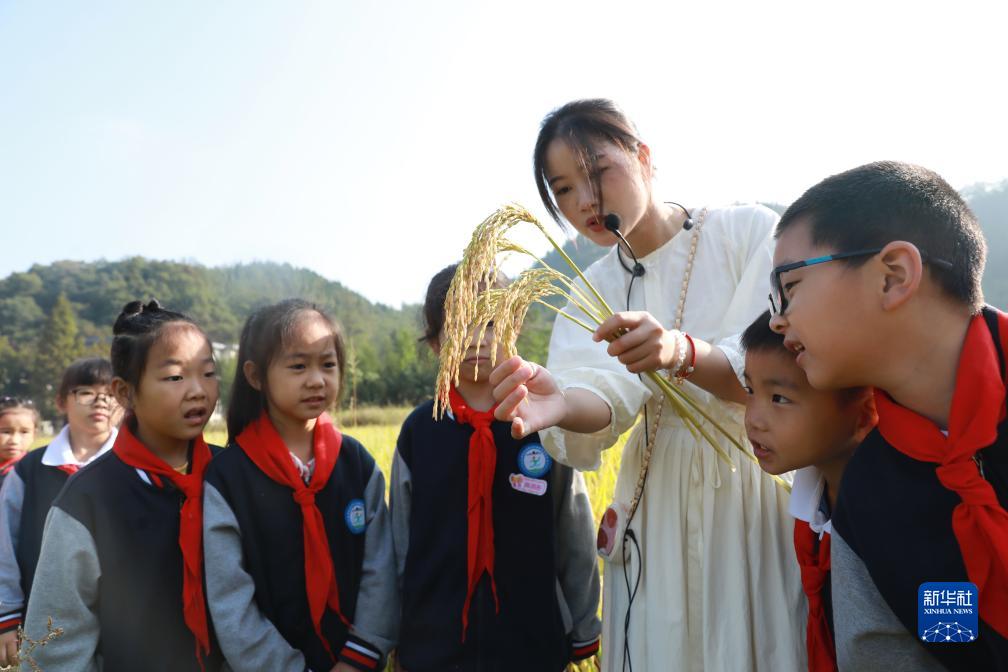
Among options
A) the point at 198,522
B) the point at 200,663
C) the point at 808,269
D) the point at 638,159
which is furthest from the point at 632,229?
the point at 200,663

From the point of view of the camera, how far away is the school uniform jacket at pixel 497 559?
250 cm

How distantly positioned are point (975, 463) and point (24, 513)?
3.90m

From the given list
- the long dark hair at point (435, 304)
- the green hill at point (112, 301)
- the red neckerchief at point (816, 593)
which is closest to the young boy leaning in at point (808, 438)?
the red neckerchief at point (816, 593)

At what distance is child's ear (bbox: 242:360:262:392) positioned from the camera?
2.91 m

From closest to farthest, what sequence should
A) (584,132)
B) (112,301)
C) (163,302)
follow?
(584,132) < (163,302) < (112,301)

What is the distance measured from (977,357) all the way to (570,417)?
3.21ft

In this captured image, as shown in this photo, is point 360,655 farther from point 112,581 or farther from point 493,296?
point 493,296

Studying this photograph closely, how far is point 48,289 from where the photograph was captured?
260 ft

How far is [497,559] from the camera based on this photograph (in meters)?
2.56

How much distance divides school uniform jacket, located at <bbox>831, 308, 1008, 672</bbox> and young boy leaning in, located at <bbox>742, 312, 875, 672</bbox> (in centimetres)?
27

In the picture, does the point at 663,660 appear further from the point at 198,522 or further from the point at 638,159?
the point at 198,522

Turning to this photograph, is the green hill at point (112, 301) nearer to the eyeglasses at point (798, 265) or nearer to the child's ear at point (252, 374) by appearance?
the child's ear at point (252, 374)

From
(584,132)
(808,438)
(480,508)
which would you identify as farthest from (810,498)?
(584,132)

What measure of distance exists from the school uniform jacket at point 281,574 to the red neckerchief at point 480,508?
16.9 inches
